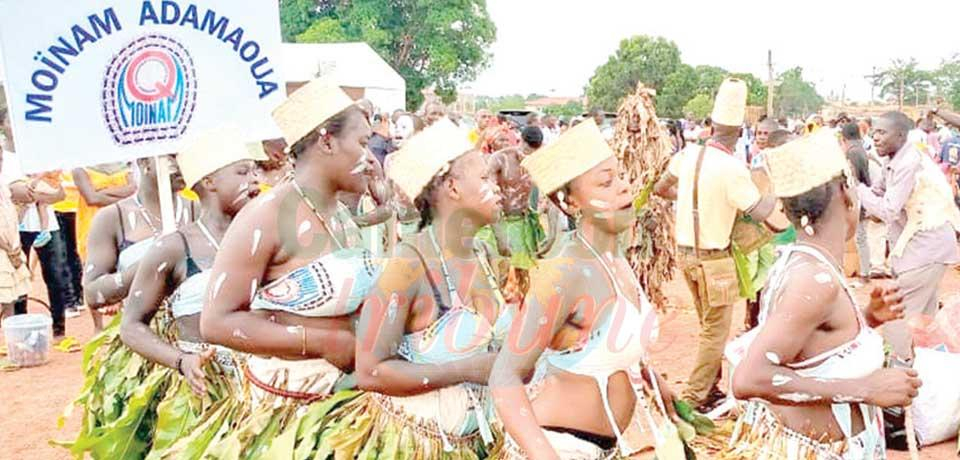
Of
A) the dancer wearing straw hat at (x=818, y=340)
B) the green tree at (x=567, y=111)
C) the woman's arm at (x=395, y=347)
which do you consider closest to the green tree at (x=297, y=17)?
the green tree at (x=567, y=111)

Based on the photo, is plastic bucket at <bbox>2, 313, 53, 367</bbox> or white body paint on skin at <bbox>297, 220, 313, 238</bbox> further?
plastic bucket at <bbox>2, 313, 53, 367</bbox>

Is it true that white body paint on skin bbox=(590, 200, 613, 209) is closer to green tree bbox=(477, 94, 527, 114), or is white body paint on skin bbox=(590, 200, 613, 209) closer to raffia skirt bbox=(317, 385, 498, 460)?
raffia skirt bbox=(317, 385, 498, 460)

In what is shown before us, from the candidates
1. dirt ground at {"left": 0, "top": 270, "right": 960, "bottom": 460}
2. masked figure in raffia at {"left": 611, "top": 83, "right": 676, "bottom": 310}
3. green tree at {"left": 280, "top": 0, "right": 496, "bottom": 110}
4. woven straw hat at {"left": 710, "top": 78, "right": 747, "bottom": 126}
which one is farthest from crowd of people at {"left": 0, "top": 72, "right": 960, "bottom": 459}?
green tree at {"left": 280, "top": 0, "right": 496, "bottom": 110}

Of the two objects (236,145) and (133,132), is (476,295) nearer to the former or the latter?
(236,145)

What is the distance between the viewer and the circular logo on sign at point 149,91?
146 inches

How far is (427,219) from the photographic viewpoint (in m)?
2.81

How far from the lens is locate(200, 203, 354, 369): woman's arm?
2.83 m

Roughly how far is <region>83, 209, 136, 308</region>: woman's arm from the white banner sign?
61 centimetres

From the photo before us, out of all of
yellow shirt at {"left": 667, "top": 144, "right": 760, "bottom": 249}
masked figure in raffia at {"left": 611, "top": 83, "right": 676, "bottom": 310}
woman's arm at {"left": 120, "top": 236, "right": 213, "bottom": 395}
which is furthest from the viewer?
masked figure in raffia at {"left": 611, "top": 83, "right": 676, "bottom": 310}

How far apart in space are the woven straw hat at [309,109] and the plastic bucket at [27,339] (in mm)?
5716

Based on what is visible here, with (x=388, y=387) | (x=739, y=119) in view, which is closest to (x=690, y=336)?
(x=739, y=119)

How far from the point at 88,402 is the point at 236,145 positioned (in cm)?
158

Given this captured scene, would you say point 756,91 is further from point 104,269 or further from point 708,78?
point 104,269

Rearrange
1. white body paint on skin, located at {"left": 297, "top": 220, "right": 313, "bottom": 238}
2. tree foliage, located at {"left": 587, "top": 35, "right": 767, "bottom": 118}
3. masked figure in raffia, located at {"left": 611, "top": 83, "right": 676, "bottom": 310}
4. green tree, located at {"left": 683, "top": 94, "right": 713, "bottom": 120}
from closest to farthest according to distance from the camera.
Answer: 1. white body paint on skin, located at {"left": 297, "top": 220, "right": 313, "bottom": 238}
2. masked figure in raffia, located at {"left": 611, "top": 83, "right": 676, "bottom": 310}
3. green tree, located at {"left": 683, "top": 94, "right": 713, "bottom": 120}
4. tree foliage, located at {"left": 587, "top": 35, "right": 767, "bottom": 118}
